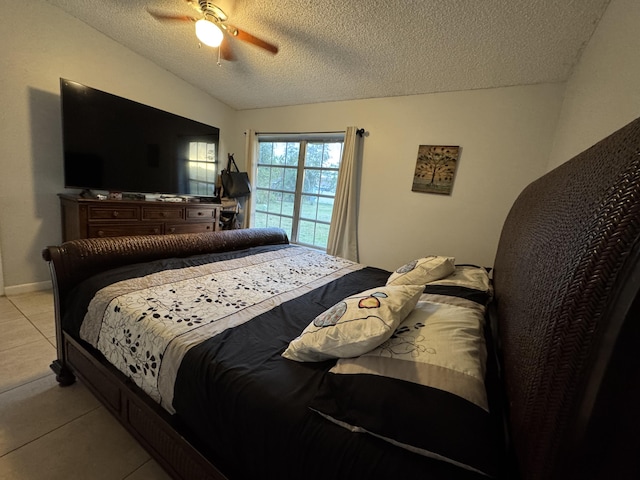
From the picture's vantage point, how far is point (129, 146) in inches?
110

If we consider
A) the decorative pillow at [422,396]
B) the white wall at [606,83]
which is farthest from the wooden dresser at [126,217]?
the white wall at [606,83]

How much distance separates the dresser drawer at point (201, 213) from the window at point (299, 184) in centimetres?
80

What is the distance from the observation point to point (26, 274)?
255 cm

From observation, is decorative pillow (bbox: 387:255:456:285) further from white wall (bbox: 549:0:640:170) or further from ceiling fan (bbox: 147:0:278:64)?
ceiling fan (bbox: 147:0:278:64)

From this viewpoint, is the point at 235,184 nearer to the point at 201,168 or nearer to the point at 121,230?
the point at 201,168

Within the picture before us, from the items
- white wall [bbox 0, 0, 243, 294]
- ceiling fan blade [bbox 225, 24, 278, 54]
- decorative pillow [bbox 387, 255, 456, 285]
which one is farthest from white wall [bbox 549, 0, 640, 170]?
white wall [bbox 0, 0, 243, 294]

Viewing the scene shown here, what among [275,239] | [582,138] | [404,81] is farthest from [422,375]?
[404,81]

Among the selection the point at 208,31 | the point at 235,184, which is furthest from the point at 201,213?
the point at 208,31

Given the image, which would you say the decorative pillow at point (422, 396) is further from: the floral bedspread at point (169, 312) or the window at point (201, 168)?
the window at point (201, 168)

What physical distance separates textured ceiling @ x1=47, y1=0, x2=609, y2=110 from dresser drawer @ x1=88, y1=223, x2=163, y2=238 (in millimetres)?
1906

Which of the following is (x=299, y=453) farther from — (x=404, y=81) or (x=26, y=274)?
(x=26, y=274)

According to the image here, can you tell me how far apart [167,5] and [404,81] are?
2164 millimetres

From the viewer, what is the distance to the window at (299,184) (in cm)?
347

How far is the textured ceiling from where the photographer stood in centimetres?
171
